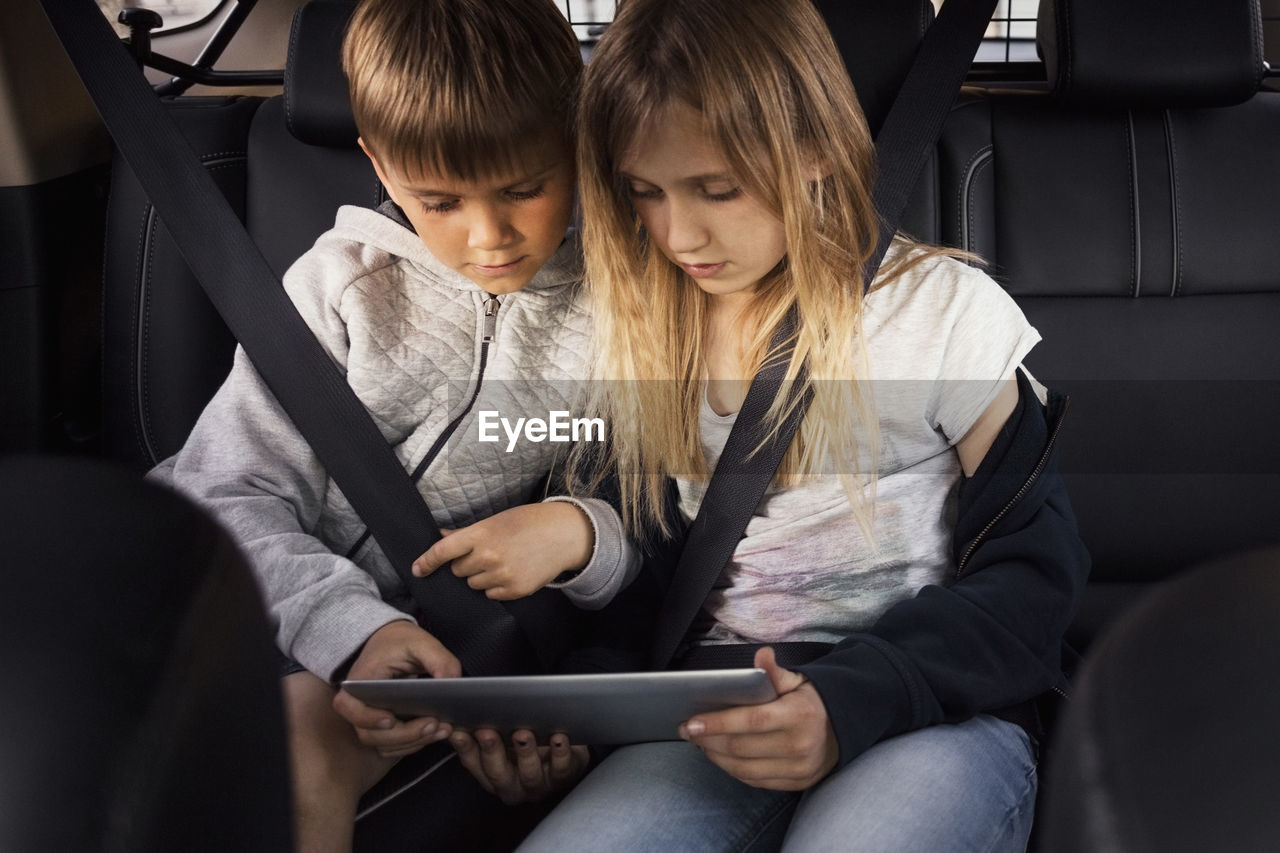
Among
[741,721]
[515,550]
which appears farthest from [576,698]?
[515,550]

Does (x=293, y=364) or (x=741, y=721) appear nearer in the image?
(x=741, y=721)

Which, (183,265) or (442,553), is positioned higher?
(183,265)

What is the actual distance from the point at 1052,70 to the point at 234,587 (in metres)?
1.07

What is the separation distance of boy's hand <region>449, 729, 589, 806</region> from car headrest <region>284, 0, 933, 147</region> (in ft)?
2.23

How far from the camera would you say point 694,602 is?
937 millimetres

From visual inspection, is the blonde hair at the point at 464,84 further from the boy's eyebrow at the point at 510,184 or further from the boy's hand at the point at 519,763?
the boy's hand at the point at 519,763

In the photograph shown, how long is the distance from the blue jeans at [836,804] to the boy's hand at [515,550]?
0.16m

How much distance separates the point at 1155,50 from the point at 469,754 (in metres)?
0.99

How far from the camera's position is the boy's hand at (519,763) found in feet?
2.73

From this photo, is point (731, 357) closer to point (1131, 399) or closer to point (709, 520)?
point (709, 520)

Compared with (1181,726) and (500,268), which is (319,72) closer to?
(500,268)

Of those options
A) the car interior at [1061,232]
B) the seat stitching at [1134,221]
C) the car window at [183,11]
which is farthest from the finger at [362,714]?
the car window at [183,11]

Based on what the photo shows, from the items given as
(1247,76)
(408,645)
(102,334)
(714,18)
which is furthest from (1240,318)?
(102,334)

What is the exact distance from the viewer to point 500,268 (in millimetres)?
914
